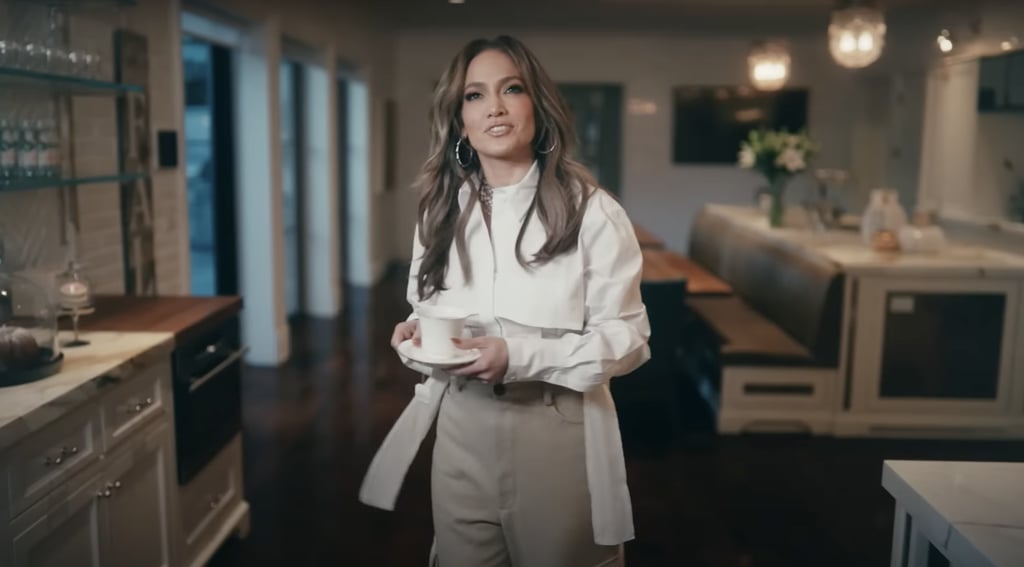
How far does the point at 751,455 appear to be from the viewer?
4.04 metres

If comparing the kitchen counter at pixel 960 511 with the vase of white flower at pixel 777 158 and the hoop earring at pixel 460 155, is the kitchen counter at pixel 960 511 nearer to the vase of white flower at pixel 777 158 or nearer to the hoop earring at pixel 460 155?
the hoop earring at pixel 460 155

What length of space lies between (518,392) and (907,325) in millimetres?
3122

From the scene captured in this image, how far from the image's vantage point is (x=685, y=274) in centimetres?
580

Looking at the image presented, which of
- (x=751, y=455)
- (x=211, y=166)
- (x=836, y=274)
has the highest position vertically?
(x=211, y=166)

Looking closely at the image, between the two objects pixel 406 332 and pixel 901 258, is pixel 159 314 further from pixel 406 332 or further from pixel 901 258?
pixel 901 258

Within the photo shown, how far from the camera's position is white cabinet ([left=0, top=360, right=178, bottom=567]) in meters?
1.74

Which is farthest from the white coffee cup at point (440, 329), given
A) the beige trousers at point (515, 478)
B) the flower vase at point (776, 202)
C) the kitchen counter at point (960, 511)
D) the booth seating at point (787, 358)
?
the flower vase at point (776, 202)

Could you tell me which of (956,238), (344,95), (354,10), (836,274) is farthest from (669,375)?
(344,95)

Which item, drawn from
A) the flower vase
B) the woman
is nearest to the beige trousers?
the woman

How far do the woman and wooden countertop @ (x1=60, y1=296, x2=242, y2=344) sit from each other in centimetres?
106

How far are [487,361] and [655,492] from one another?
2254 millimetres

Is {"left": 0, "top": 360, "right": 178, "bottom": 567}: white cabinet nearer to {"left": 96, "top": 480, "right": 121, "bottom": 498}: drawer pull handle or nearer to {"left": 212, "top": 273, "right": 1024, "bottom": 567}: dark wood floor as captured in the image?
{"left": 96, "top": 480, "right": 121, "bottom": 498}: drawer pull handle

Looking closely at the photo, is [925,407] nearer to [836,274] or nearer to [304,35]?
[836,274]

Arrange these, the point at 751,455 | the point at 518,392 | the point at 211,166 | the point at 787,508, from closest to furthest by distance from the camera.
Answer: the point at 518,392 → the point at 787,508 → the point at 751,455 → the point at 211,166
